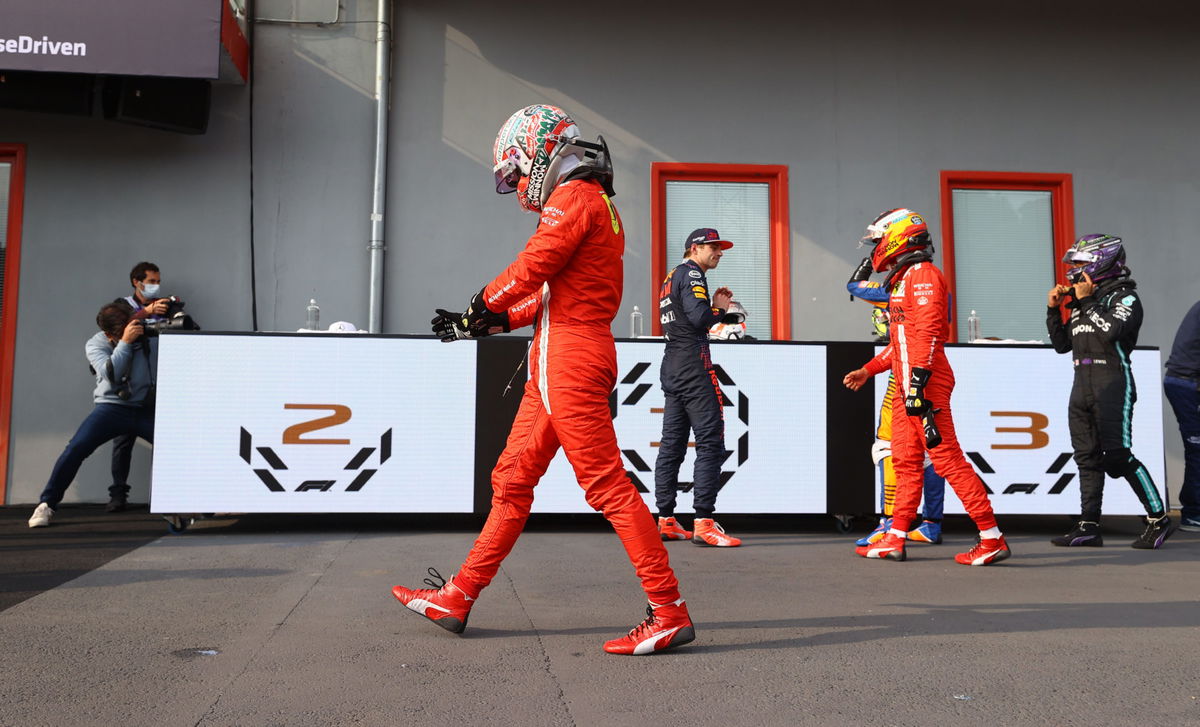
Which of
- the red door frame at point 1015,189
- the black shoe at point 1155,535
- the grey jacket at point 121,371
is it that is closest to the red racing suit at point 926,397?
the black shoe at point 1155,535

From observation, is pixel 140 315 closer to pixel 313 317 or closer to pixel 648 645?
pixel 313 317

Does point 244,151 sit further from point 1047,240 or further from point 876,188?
point 1047,240

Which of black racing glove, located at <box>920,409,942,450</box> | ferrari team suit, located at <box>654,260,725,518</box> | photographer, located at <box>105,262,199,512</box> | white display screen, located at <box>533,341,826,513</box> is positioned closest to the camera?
black racing glove, located at <box>920,409,942,450</box>

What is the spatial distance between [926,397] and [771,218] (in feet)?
14.0

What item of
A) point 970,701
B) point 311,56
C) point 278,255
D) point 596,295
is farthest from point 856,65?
A: point 970,701

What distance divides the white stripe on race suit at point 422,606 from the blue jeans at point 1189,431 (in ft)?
21.8

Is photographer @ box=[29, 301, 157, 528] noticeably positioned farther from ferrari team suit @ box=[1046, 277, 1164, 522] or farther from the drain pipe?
ferrari team suit @ box=[1046, 277, 1164, 522]

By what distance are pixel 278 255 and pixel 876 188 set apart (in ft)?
19.0

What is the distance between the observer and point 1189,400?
25.1 ft

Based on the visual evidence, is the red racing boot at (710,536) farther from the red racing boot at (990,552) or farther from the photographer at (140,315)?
the photographer at (140,315)

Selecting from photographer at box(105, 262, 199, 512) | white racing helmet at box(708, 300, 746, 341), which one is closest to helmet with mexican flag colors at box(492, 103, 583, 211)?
white racing helmet at box(708, 300, 746, 341)

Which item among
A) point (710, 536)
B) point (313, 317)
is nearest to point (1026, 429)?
point (710, 536)

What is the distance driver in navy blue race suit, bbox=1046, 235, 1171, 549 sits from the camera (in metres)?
6.22

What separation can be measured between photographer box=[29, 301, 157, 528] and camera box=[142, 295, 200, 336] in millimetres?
196
